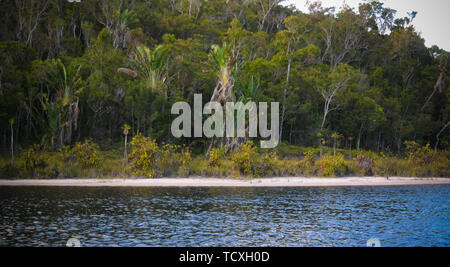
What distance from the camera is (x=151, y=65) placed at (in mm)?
40125

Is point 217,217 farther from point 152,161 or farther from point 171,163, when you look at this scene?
point 171,163

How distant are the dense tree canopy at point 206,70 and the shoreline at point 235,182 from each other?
8795 millimetres

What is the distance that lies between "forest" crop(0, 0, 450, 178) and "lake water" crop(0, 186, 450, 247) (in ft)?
21.3

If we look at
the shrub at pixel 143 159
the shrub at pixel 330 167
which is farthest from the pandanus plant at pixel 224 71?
the shrub at pixel 330 167

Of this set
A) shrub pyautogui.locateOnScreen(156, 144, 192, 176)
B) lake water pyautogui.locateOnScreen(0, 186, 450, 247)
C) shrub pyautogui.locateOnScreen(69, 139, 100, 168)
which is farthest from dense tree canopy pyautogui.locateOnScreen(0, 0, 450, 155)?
lake water pyautogui.locateOnScreen(0, 186, 450, 247)

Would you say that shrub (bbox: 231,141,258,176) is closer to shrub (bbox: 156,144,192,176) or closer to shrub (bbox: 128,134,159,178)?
shrub (bbox: 156,144,192,176)

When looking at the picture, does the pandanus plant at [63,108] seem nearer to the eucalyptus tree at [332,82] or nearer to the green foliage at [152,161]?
the green foliage at [152,161]

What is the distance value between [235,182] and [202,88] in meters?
18.0

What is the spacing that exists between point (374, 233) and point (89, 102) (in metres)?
31.4

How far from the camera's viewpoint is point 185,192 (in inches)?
1010

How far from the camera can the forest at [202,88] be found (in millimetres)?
32750

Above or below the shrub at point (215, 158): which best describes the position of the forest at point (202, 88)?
above

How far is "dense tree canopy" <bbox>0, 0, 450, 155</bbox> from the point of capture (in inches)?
1524
